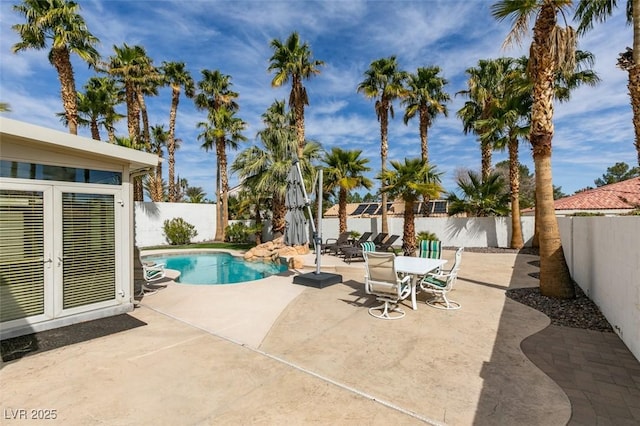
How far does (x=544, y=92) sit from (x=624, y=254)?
14.7 ft

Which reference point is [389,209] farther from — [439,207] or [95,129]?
[95,129]

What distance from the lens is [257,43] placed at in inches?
632

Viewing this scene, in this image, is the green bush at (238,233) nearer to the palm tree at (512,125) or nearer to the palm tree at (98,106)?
the palm tree at (98,106)

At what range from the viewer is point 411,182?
12094mm

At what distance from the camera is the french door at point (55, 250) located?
4414 mm

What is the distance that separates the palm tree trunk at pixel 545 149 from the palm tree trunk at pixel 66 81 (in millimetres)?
20407

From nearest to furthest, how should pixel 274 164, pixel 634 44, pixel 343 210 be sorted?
pixel 634 44, pixel 274 164, pixel 343 210

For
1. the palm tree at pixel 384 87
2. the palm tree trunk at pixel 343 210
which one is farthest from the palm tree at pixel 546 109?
the palm tree at pixel 384 87

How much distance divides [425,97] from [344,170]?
24.8ft

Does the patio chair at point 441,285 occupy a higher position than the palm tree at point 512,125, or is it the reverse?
the palm tree at point 512,125

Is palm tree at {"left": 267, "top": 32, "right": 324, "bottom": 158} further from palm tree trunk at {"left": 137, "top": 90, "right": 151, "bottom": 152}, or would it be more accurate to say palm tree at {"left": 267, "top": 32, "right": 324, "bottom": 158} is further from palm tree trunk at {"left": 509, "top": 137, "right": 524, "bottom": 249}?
palm tree trunk at {"left": 509, "top": 137, "right": 524, "bottom": 249}

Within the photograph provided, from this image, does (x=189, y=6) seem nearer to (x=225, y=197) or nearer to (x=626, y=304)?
(x=225, y=197)

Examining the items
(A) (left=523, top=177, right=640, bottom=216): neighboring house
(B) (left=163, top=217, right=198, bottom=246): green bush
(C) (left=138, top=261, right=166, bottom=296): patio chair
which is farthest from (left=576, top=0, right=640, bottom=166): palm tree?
(B) (left=163, top=217, right=198, bottom=246): green bush

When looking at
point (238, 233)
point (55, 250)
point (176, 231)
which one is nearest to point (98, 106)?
point (176, 231)
